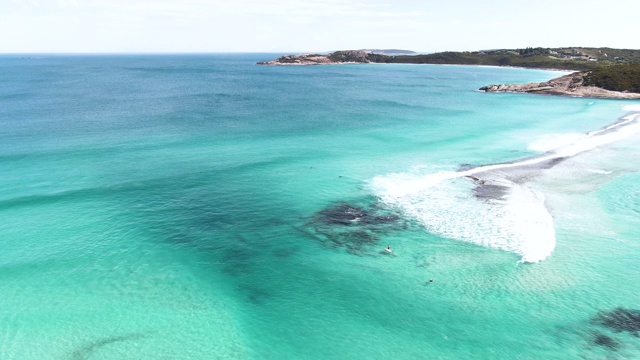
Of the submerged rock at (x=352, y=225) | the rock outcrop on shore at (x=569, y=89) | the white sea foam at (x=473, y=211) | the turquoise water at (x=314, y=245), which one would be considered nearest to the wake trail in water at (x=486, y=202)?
the white sea foam at (x=473, y=211)

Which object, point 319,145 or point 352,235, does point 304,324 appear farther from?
point 319,145

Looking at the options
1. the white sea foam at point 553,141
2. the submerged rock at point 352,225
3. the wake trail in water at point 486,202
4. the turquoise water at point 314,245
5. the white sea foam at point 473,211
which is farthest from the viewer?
the white sea foam at point 553,141

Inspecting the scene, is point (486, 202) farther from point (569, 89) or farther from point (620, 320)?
point (569, 89)

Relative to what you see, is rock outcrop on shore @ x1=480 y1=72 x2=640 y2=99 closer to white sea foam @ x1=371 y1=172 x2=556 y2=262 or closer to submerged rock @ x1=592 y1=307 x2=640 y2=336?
white sea foam @ x1=371 y1=172 x2=556 y2=262

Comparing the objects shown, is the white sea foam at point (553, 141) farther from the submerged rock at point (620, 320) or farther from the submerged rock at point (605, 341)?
the submerged rock at point (605, 341)

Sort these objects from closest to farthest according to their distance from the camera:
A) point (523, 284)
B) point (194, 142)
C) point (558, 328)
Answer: point (558, 328) < point (523, 284) < point (194, 142)

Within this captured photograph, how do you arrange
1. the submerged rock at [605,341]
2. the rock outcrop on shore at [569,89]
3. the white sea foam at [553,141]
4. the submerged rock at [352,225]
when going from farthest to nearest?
1. the rock outcrop on shore at [569,89]
2. the white sea foam at [553,141]
3. the submerged rock at [352,225]
4. the submerged rock at [605,341]

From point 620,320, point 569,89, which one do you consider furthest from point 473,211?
point 569,89

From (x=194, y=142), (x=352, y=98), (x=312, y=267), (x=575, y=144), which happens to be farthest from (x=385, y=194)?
(x=352, y=98)
